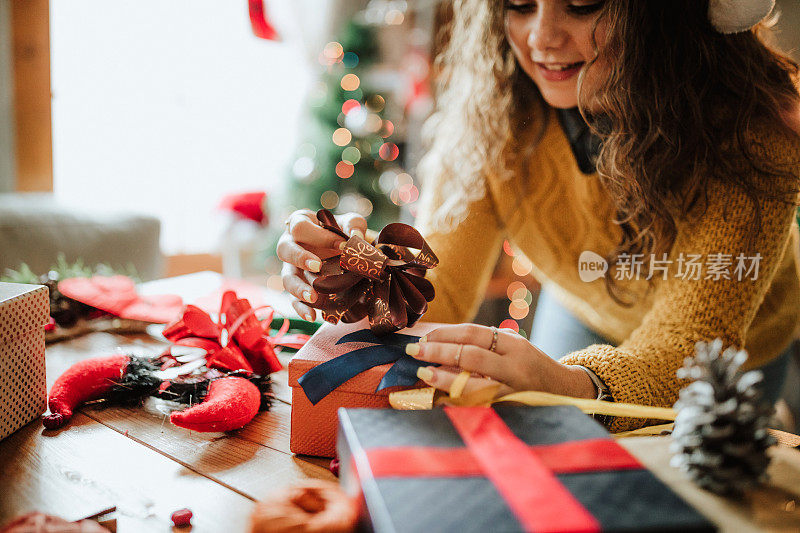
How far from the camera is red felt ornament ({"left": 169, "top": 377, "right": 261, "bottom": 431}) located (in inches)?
21.9

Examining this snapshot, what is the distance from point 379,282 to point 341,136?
93.9 inches

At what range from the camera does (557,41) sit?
0.85m

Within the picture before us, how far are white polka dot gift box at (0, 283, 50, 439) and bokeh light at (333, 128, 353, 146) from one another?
2362mm

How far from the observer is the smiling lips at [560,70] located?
90 cm

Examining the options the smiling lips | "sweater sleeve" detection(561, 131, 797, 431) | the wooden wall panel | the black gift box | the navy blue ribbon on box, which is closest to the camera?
the black gift box

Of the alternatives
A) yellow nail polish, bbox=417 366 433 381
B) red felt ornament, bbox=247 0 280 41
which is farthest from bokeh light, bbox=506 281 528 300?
yellow nail polish, bbox=417 366 433 381

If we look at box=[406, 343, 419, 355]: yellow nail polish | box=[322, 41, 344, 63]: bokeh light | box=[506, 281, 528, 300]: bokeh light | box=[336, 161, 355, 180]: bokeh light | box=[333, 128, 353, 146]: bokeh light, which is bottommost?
box=[506, 281, 528, 300]: bokeh light

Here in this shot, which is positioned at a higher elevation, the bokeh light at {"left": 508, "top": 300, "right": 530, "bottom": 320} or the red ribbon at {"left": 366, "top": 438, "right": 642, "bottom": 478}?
the red ribbon at {"left": 366, "top": 438, "right": 642, "bottom": 478}

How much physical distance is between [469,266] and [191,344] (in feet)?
1.78

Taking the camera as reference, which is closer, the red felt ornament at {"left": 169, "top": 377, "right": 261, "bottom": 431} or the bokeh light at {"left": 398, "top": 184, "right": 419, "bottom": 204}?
the red felt ornament at {"left": 169, "top": 377, "right": 261, "bottom": 431}

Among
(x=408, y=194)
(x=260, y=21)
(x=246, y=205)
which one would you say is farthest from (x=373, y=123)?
(x=260, y=21)

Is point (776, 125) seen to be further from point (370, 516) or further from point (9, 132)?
point (9, 132)

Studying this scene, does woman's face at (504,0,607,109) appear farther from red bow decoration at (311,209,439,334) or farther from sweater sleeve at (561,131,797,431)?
red bow decoration at (311,209,439,334)

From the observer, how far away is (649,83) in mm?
834
